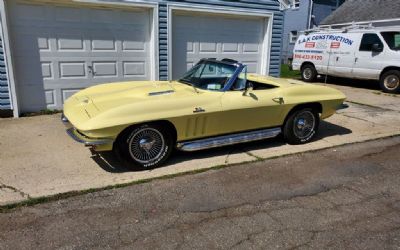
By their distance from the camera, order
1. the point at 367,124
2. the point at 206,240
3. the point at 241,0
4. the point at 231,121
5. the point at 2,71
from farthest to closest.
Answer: the point at 241,0
the point at 367,124
the point at 2,71
the point at 231,121
the point at 206,240

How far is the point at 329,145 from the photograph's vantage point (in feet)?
19.2

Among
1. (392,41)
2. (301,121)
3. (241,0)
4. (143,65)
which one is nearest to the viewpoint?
(301,121)

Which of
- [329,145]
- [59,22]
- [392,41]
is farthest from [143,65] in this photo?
[392,41]

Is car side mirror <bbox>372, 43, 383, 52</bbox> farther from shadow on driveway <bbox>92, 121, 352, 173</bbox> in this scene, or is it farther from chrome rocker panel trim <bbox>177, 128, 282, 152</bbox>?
chrome rocker panel trim <bbox>177, 128, 282, 152</bbox>

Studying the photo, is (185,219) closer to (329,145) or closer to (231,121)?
(231,121)

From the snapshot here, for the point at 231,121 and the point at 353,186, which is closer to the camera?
the point at 353,186

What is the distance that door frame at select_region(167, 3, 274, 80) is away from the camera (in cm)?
818

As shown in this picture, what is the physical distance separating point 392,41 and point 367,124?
564 centimetres

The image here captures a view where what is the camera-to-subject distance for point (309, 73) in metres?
14.2

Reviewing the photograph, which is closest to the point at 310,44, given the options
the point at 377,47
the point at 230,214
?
the point at 377,47

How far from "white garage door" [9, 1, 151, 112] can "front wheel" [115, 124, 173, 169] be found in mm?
3933

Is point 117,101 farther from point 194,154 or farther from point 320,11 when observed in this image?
point 320,11

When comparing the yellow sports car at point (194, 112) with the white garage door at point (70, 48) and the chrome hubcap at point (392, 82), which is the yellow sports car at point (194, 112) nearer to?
the white garage door at point (70, 48)

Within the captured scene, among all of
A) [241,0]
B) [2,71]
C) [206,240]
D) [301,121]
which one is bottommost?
[206,240]
